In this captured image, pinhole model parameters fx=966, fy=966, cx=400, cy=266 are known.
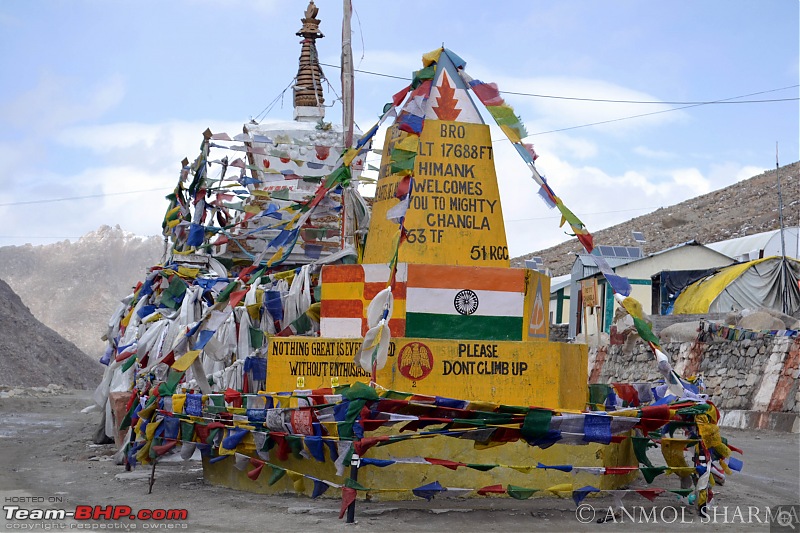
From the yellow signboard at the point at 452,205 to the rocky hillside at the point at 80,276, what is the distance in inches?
2516

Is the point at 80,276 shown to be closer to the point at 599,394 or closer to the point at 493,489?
the point at 599,394

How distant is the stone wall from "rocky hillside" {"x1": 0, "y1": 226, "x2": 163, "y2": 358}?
55.4 meters

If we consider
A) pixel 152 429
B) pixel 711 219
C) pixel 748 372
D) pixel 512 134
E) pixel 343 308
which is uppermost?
pixel 711 219

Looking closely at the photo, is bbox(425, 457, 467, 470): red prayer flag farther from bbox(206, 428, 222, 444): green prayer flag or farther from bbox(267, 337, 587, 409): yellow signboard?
bbox(206, 428, 222, 444): green prayer flag

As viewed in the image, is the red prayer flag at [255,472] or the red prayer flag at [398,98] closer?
the red prayer flag at [255,472]

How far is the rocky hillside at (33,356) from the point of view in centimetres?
3334

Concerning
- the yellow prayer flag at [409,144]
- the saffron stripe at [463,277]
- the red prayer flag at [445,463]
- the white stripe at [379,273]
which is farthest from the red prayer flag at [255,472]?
the yellow prayer flag at [409,144]

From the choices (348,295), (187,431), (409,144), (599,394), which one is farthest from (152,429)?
(599,394)

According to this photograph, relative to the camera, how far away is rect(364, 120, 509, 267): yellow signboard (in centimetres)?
927

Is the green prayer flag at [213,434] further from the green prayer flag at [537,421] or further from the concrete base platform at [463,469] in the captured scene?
the green prayer flag at [537,421]

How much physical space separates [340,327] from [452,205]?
1.60 m

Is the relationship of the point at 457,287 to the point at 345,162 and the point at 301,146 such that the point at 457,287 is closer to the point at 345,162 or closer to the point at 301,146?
the point at 345,162

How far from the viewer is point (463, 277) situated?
8.69 meters

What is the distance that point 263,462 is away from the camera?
8.52 m
